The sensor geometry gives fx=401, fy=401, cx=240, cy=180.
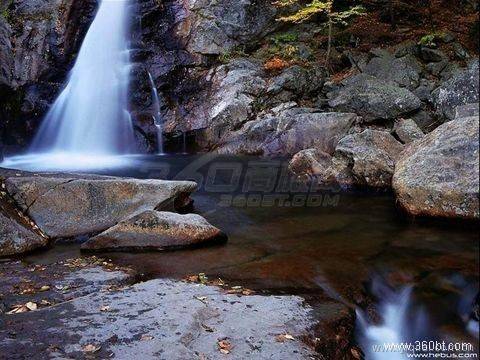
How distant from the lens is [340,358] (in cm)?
335

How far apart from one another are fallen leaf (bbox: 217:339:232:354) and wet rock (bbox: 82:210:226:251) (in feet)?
8.91

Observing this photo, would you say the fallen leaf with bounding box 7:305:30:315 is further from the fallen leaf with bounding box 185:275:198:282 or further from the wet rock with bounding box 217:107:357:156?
the wet rock with bounding box 217:107:357:156

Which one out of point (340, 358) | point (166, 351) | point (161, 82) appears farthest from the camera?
point (161, 82)

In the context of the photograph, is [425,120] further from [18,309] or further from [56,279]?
[18,309]

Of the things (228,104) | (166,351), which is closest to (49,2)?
(228,104)

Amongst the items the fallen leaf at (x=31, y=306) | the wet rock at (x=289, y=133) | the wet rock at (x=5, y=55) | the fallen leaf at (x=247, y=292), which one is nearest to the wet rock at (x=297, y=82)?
the wet rock at (x=289, y=133)

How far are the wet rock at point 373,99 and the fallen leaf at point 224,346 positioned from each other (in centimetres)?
1123

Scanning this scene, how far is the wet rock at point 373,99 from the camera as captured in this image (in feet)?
41.4

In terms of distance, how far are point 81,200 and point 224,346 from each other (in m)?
4.63

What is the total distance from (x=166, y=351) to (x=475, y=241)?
7.90ft

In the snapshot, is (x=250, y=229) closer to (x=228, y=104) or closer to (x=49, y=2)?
(x=228, y=104)

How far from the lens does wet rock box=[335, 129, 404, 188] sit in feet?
29.4

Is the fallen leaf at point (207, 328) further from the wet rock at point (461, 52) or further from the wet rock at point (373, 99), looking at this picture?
the wet rock at point (373, 99)

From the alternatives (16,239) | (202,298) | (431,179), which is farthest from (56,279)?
(431,179)
